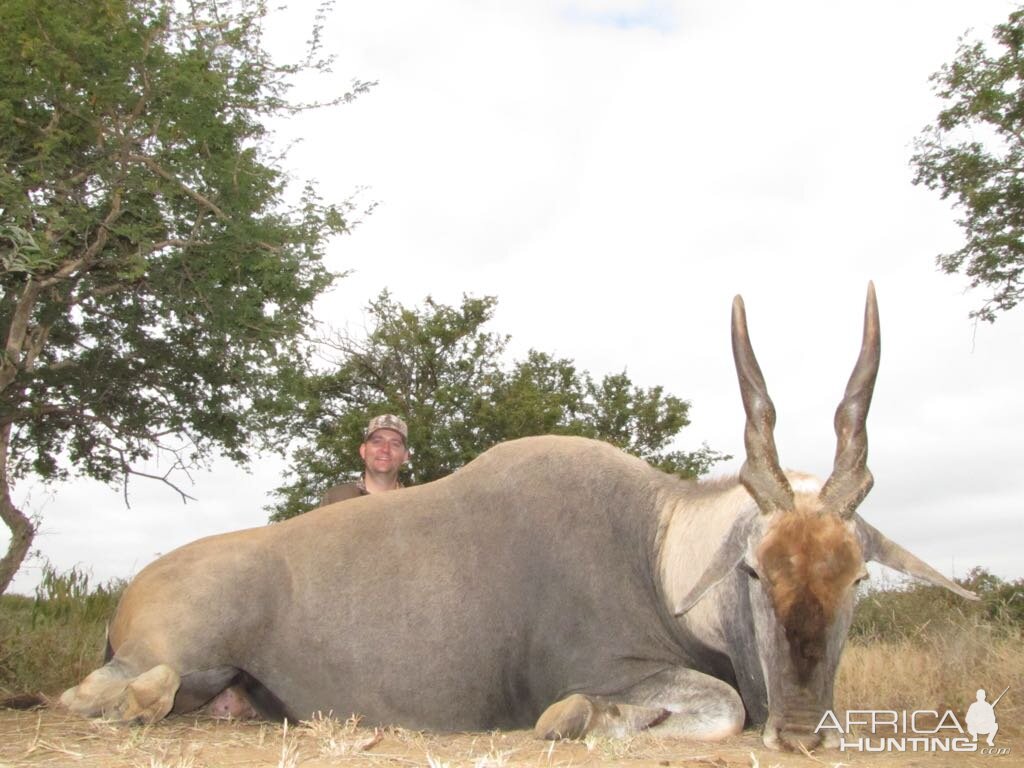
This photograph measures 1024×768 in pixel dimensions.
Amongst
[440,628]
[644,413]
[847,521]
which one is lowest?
[440,628]

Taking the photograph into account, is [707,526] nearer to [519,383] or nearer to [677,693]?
[677,693]

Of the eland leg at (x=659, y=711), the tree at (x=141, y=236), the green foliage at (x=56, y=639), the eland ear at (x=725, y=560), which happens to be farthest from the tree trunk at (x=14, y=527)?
the eland ear at (x=725, y=560)

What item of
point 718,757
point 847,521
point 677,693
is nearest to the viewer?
point 718,757

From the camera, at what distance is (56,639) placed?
8344mm

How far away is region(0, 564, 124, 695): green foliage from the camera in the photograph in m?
7.32

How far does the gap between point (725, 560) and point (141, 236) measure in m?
11.3

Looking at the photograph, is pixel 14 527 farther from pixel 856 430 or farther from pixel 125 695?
pixel 856 430

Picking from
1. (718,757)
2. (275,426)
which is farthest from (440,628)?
(275,426)

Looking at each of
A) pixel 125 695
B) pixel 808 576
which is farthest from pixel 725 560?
pixel 125 695

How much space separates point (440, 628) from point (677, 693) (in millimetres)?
1176

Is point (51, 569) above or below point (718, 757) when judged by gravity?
above

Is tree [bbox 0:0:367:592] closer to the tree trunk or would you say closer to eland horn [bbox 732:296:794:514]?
the tree trunk

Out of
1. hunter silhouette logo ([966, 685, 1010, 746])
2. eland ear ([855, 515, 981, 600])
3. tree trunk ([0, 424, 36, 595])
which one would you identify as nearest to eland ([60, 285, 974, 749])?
eland ear ([855, 515, 981, 600])

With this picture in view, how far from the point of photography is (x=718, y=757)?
3883 mm
